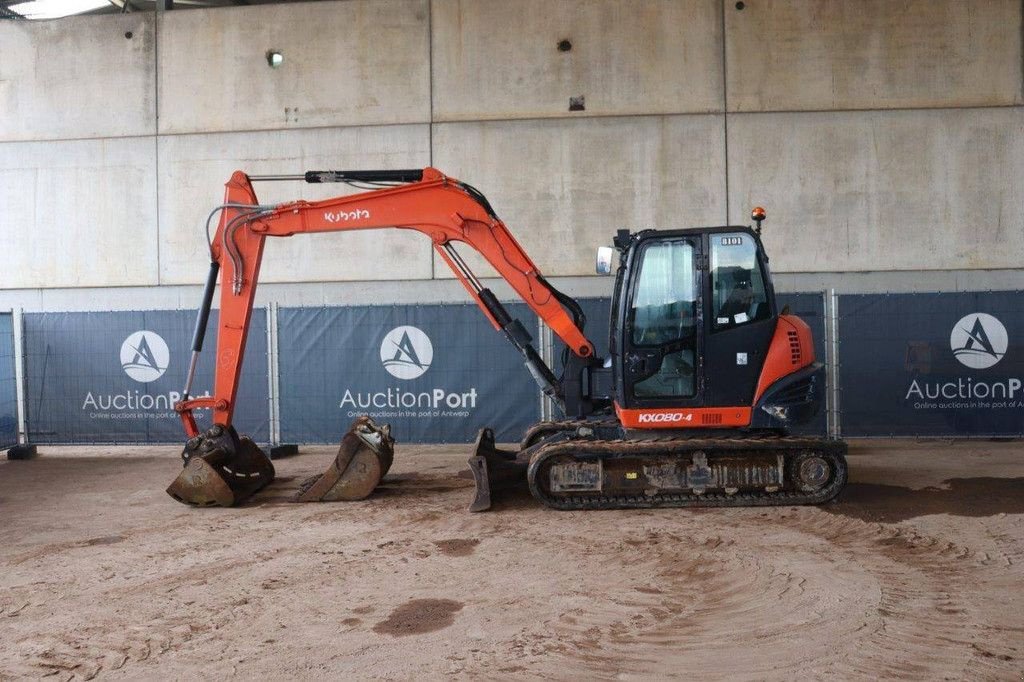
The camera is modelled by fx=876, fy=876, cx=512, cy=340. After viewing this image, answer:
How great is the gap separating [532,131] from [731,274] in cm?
671

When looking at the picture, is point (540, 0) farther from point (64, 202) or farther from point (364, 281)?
point (64, 202)

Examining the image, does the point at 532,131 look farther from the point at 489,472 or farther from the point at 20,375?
the point at 20,375

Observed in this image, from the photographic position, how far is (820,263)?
44.7ft

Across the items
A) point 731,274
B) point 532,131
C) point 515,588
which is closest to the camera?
point 515,588

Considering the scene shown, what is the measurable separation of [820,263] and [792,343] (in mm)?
6065

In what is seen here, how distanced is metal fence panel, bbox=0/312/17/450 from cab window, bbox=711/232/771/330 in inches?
404

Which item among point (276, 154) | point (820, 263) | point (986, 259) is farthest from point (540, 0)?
point (986, 259)

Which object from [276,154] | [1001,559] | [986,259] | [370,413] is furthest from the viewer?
[276,154]

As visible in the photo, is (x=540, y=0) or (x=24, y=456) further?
(x=540, y=0)

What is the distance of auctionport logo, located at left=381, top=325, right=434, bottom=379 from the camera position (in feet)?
39.5

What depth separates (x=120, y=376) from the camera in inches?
493

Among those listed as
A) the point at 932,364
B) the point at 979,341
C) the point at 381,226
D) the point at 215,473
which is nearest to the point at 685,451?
the point at 381,226

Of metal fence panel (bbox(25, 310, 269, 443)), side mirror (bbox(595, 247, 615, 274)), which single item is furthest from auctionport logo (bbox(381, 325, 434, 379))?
side mirror (bbox(595, 247, 615, 274))

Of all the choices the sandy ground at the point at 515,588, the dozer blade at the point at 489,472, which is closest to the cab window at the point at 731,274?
the sandy ground at the point at 515,588
